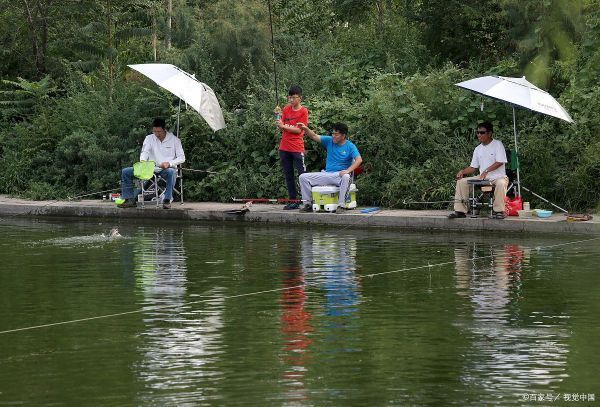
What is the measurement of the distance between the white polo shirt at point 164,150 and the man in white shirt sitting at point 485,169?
5.38m

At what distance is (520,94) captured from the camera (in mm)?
20266

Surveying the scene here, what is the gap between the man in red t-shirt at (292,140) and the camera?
22.6 meters

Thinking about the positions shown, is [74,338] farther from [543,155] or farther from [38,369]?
[543,155]

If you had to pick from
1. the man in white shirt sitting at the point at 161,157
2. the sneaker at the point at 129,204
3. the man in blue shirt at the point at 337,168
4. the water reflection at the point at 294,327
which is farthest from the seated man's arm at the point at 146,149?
the water reflection at the point at 294,327

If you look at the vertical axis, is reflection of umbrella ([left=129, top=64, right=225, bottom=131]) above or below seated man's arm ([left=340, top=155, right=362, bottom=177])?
above

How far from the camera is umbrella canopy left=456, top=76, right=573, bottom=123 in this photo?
1998 centimetres

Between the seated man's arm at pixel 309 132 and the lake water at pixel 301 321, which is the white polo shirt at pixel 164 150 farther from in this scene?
the lake water at pixel 301 321

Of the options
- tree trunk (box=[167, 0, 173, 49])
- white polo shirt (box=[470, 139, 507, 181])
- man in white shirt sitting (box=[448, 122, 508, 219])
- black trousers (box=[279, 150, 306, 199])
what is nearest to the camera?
Result: man in white shirt sitting (box=[448, 122, 508, 219])

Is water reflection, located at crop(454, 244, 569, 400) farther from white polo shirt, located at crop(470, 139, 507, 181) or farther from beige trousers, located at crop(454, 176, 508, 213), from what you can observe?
white polo shirt, located at crop(470, 139, 507, 181)

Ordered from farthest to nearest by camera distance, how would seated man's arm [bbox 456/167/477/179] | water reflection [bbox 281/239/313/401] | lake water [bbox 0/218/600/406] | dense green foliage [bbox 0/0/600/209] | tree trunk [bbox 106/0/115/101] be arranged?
tree trunk [bbox 106/0/115/101], dense green foliage [bbox 0/0/600/209], seated man's arm [bbox 456/167/477/179], water reflection [bbox 281/239/313/401], lake water [bbox 0/218/600/406]

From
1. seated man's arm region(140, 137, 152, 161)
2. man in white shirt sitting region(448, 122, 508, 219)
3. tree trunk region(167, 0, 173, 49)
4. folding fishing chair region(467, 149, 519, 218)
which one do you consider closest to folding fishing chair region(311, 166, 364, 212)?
man in white shirt sitting region(448, 122, 508, 219)

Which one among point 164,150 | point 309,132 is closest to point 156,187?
point 164,150

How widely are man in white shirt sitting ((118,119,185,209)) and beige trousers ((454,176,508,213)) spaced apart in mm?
5361

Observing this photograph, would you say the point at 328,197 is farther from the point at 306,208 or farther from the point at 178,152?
the point at 178,152
